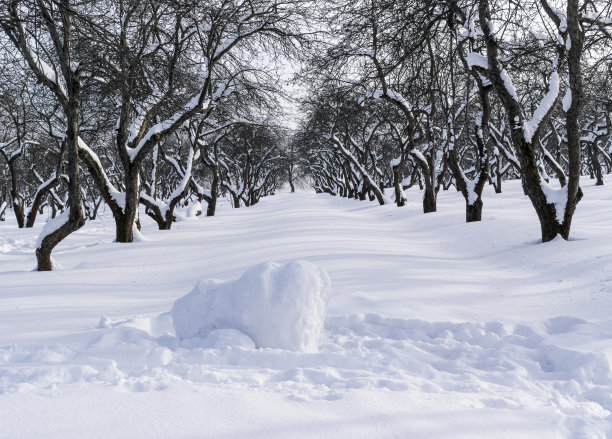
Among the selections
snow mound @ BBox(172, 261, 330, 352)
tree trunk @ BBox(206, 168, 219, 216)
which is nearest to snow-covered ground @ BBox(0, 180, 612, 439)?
snow mound @ BBox(172, 261, 330, 352)

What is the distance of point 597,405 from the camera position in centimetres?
259

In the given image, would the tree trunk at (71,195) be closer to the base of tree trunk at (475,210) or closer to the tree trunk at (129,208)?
the tree trunk at (129,208)

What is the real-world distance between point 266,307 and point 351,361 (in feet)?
2.44

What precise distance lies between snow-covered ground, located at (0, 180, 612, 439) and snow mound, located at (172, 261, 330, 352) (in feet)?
0.57

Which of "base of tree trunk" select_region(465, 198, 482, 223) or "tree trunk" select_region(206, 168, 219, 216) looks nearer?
"base of tree trunk" select_region(465, 198, 482, 223)

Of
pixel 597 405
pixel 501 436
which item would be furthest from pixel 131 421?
pixel 597 405

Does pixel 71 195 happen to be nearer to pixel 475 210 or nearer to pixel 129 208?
pixel 129 208

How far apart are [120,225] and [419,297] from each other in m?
8.11

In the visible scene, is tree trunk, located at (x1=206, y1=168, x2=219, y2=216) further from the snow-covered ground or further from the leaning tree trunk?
the snow-covered ground

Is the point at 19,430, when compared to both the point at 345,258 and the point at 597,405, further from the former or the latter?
the point at 345,258

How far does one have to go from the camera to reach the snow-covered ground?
232 cm

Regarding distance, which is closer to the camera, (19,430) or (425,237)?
(19,430)

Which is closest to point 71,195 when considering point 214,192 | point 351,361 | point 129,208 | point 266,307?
point 129,208

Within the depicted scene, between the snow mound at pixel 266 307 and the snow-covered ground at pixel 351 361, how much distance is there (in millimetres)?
173
